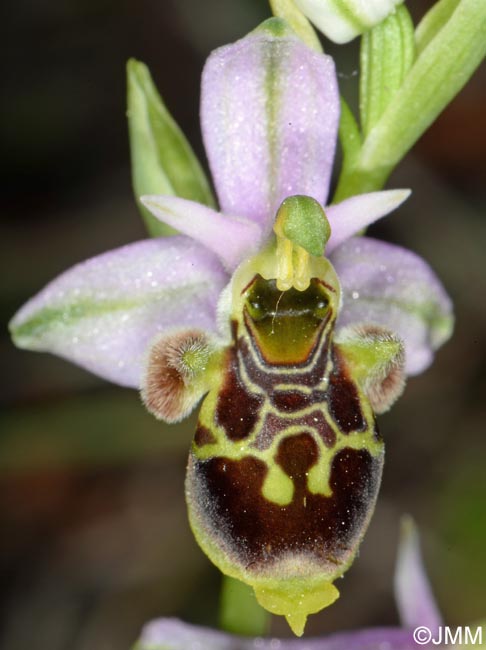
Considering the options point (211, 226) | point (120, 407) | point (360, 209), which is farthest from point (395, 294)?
point (120, 407)

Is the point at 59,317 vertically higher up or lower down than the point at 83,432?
higher up

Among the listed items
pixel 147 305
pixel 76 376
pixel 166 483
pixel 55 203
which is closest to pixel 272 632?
pixel 166 483

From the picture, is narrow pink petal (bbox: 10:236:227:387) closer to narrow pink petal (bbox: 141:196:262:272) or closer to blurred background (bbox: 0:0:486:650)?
narrow pink petal (bbox: 141:196:262:272)

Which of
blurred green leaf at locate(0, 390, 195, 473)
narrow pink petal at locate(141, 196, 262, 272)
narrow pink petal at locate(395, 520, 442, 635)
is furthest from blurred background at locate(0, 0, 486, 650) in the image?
narrow pink petal at locate(141, 196, 262, 272)

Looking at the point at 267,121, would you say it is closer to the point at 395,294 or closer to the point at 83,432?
the point at 395,294

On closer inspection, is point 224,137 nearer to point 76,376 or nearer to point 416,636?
point 416,636
